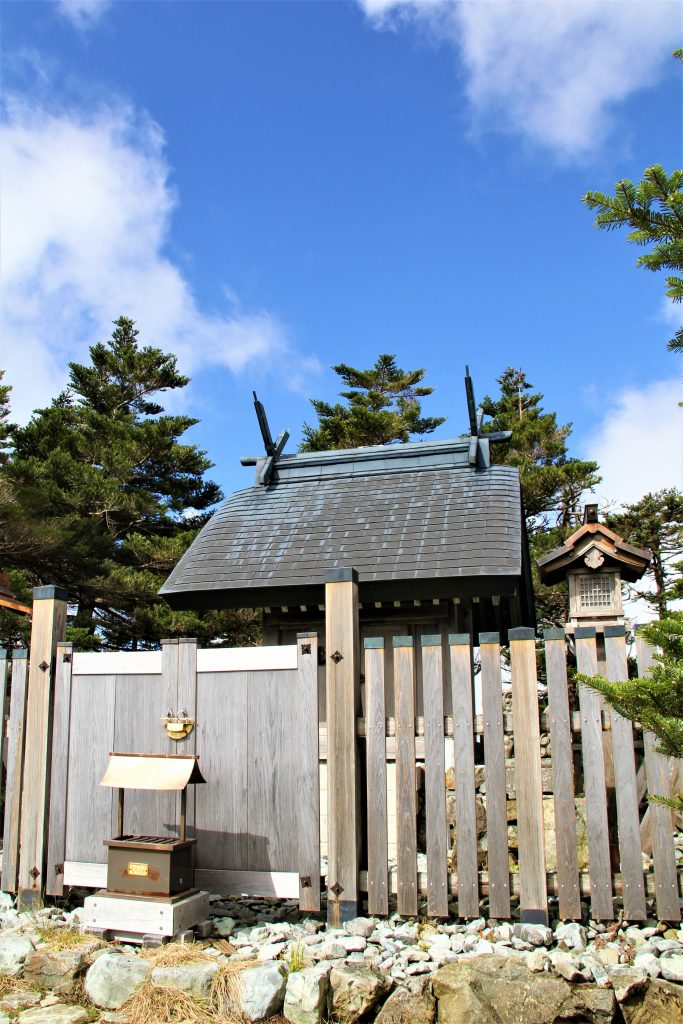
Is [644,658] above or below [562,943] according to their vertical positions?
above

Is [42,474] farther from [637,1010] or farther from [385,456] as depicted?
[637,1010]

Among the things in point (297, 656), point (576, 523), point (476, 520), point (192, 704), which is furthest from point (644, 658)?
point (576, 523)

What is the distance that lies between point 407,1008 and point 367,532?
17.2 ft

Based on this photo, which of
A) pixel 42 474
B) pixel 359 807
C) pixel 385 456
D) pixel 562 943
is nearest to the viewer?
pixel 562 943

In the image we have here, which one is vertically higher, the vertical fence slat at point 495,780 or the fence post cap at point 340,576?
the fence post cap at point 340,576

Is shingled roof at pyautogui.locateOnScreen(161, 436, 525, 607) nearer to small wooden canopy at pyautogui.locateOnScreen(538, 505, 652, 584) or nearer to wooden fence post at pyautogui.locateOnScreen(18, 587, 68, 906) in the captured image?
small wooden canopy at pyautogui.locateOnScreen(538, 505, 652, 584)

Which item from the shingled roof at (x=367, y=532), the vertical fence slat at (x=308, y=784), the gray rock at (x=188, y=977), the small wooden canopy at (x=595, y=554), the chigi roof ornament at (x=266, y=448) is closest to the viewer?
the gray rock at (x=188, y=977)

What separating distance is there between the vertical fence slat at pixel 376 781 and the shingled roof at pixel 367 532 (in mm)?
2003

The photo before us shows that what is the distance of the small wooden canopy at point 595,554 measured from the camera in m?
8.15

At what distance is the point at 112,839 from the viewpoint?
539 centimetres

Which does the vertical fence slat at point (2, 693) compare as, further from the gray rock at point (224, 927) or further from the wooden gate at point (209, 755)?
the gray rock at point (224, 927)

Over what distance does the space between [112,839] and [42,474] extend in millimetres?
12847

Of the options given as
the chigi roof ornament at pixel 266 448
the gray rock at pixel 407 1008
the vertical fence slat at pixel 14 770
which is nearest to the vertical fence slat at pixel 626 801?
the gray rock at pixel 407 1008

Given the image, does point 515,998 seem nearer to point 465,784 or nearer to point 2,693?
point 465,784
